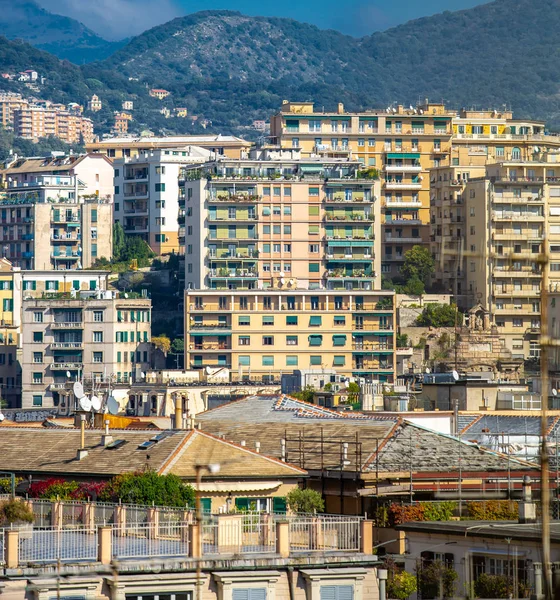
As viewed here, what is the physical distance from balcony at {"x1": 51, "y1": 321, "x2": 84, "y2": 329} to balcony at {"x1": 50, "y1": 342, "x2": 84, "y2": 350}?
1.25 meters

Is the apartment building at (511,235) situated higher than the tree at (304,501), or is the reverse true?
the apartment building at (511,235)

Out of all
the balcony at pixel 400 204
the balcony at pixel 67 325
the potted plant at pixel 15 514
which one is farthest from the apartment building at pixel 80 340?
the potted plant at pixel 15 514

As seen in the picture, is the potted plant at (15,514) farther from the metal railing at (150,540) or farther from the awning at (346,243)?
the awning at (346,243)

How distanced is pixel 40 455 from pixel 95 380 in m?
103

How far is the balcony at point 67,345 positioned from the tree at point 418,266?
3028 centimetres

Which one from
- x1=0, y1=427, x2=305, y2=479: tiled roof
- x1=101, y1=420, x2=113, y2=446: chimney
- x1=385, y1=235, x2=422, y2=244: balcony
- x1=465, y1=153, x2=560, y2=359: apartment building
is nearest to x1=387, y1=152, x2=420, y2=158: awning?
x1=385, y1=235, x2=422, y2=244: balcony

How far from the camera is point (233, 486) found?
51.3 meters

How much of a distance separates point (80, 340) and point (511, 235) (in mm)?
35781

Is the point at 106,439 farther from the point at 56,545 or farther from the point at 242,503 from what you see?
the point at 56,545

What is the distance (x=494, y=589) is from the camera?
4266 cm

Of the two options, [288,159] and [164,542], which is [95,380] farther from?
[164,542]

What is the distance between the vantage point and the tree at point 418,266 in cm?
18295

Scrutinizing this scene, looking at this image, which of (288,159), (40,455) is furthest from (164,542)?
(288,159)

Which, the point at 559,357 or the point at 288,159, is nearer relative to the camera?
the point at 559,357
